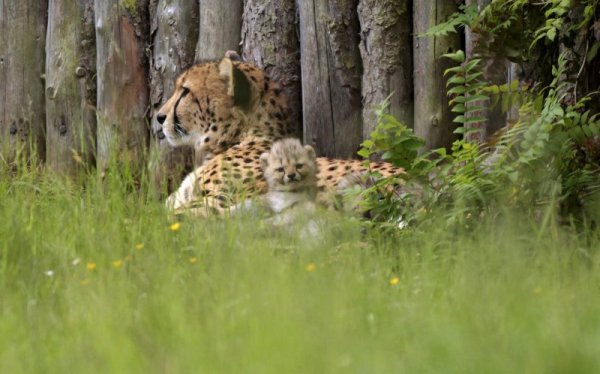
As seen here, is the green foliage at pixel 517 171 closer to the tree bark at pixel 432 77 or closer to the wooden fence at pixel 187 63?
the tree bark at pixel 432 77

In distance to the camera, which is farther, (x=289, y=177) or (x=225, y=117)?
(x=225, y=117)

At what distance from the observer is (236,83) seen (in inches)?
257

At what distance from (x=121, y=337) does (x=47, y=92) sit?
188 inches

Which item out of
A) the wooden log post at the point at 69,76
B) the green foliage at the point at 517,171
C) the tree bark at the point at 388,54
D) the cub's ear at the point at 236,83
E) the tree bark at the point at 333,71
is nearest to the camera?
the green foliage at the point at 517,171

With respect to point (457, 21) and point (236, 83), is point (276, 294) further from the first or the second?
point (236, 83)

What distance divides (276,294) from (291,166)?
2685mm

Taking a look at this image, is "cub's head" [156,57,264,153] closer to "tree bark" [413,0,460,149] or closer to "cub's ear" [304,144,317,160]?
"cub's ear" [304,144,317,160]

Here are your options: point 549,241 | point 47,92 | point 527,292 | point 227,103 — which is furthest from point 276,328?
point 47,92

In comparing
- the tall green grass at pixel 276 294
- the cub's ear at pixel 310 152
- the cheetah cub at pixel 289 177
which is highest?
the cub's ear at pixel 310 152

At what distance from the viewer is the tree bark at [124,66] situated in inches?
282

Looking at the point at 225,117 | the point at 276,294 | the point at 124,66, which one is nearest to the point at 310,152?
the point at 225,117

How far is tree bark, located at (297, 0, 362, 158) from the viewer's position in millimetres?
6367

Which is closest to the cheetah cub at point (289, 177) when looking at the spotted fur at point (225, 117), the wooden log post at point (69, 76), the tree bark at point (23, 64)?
the spotted fur at point (225, 117)

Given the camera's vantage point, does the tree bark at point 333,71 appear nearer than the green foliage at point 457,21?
No
